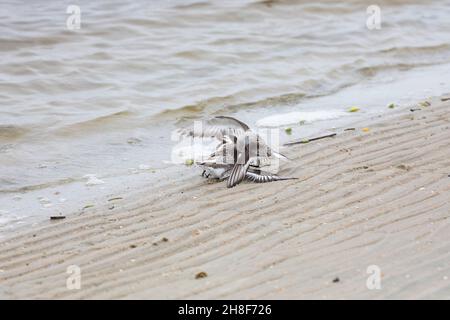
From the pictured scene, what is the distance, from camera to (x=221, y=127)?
7004 millimetres

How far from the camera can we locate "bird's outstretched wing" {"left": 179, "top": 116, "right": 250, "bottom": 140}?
22.6 feet

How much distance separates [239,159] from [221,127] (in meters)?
0.48

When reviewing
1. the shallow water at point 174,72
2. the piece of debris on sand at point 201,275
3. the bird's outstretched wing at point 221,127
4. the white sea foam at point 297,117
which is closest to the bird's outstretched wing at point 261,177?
the bird's outstretched wing at point 221,127

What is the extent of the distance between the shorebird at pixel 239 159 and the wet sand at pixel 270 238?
131 mm

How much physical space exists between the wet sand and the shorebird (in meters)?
0.13

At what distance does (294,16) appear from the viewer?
47.4 feet

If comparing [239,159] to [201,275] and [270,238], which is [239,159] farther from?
[201,275]

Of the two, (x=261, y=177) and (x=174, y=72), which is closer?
(x=261, y=177)

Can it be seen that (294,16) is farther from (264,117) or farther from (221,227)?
(221,227)

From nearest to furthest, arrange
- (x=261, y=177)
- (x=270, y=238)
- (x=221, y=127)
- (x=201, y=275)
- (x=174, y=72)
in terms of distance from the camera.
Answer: (x=201, y=275) < (x=270, y=238) < (x=261, y=177) < (x=221, y=127) < (x=174, y=72)

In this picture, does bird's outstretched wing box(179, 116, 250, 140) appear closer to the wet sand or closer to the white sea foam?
the wet sand

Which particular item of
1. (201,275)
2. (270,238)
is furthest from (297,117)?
(201,275)
